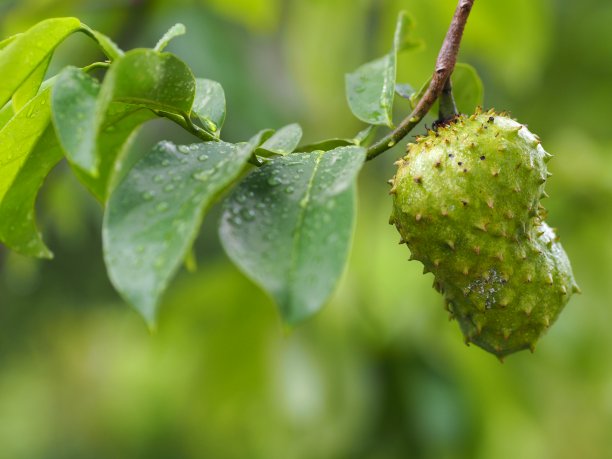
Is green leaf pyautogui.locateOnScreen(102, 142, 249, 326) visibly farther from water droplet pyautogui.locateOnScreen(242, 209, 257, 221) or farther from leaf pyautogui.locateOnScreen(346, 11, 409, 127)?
leaf pyautogui.locateOnScreen(346, 11, 409, 127)

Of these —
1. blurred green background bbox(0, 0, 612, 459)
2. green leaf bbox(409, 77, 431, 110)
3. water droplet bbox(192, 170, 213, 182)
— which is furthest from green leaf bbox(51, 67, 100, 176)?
blurred green background bbox(0, 0, 612, 459)

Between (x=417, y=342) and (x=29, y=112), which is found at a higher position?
(x=29, y=112)

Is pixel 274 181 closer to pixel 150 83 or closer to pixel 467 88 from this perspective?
pixel 150 83

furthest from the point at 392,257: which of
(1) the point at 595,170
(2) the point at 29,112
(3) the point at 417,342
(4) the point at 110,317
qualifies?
(4) the point at 110,317

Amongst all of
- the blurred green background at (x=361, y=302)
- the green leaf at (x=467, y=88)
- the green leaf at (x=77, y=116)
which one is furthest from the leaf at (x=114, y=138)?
the blurred green background at (x=361, y=302)

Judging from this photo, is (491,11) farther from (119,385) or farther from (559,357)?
(119,385)
